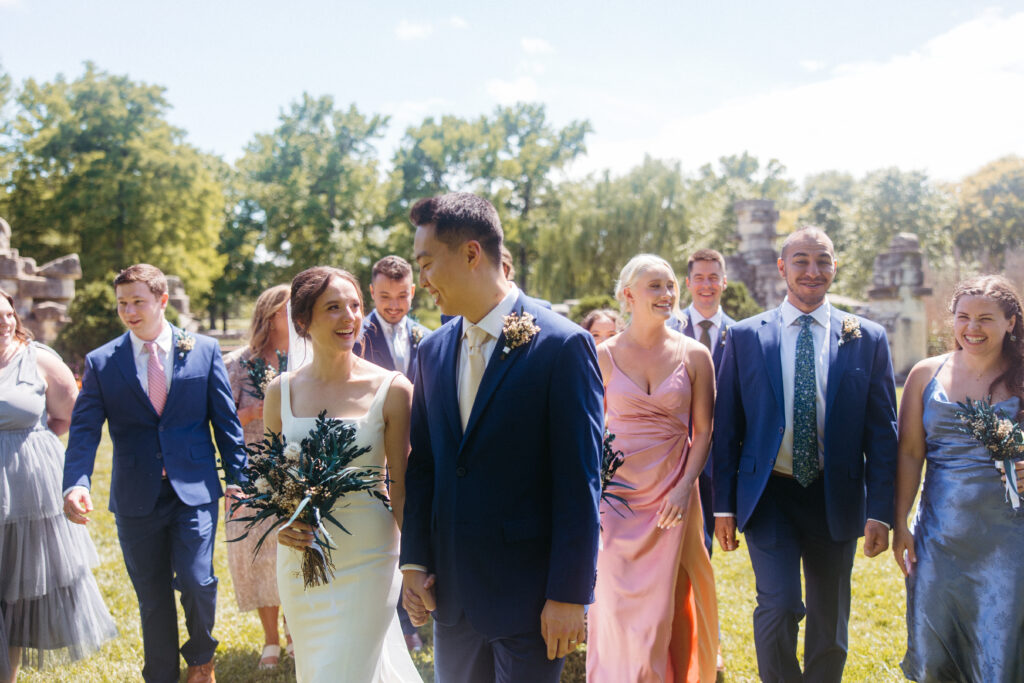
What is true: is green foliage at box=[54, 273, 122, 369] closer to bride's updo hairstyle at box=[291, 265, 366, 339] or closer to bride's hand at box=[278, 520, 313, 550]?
bride's updo hairstyle at box=[291, 265, 366, 339]

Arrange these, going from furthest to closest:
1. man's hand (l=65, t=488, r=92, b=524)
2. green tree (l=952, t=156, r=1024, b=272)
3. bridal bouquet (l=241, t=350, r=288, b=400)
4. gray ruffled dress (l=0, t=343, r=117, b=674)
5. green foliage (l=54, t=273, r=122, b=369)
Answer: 1. green tree (l=952, t=156, r=1024, b=272)
2. green foliage (l=54, t=273, r=122, b=369)
3. bridal bouquet (l=241, t=350, r=288, b=400)
4. gray ruffled dress (l=0, t=343, r=117, b=674)
5. man's hand (l=65, t=488, r=92, b=524)

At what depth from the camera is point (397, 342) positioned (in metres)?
5.83

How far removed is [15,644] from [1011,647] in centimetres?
550

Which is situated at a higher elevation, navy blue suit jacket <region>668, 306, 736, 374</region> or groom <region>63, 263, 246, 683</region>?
navy blue suit jacket <region>668, 306, 736, 374</region>

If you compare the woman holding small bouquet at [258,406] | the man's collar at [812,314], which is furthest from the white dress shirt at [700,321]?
the woman holding small bouquet at [258,406]

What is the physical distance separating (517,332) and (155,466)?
294 cm

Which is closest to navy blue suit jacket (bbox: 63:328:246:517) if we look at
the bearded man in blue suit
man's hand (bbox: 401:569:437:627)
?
man's hand (bbox: 401:569:437:627)

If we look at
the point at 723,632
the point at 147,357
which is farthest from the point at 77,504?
the point at 723,632

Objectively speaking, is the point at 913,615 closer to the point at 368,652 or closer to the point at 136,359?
the point at 368,652

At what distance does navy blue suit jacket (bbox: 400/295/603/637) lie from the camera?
2.46 metres

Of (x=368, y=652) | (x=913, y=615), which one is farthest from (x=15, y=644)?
(x=913, y=615)

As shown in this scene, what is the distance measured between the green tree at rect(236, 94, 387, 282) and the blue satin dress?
33.0 m

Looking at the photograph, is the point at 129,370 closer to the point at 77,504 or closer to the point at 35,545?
the point at 77,504

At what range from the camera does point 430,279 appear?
2590mm
